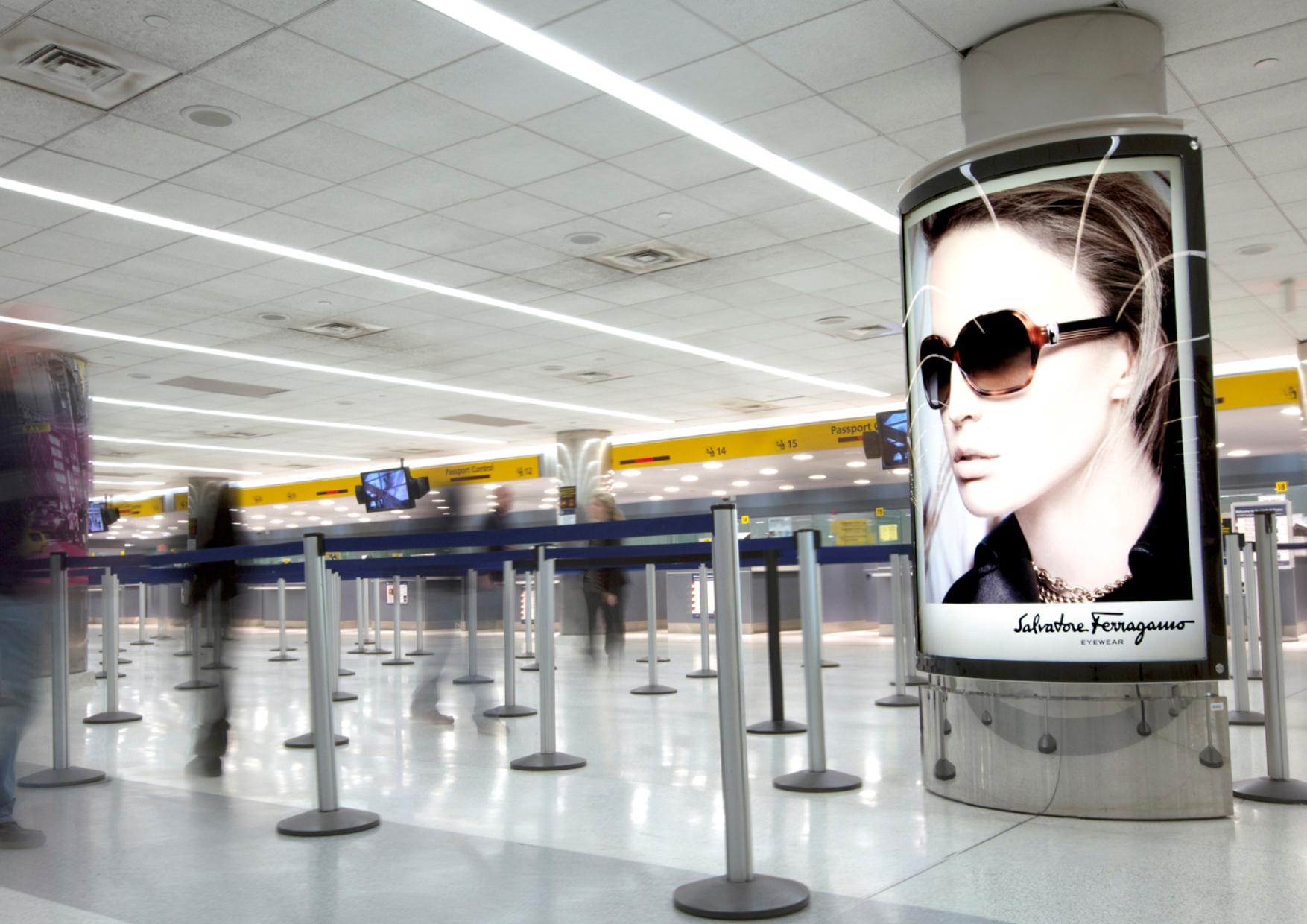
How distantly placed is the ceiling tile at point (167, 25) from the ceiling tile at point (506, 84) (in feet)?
3.07

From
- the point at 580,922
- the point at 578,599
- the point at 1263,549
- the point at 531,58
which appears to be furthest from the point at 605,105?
the point at 578,599

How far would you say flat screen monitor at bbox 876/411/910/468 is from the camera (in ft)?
50.1

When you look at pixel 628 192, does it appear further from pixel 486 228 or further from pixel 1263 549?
pixel 1263 549

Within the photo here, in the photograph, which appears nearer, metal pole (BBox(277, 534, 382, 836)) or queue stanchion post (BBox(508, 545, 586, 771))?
metal pole (BBox(277, 534, 382, 836))

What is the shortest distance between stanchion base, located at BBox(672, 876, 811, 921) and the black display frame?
1.71m

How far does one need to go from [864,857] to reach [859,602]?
15.9 m

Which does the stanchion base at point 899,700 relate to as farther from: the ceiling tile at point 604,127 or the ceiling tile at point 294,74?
the ceiling tile at point 294,74

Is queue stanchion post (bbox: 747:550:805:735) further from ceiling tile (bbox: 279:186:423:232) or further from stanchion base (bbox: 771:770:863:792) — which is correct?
ceiling tile (bbox: 279:186:423:232)

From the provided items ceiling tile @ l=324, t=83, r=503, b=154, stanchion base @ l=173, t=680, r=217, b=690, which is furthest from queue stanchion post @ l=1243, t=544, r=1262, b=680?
stanchion base @ l=173, t=680, r=217, b=690

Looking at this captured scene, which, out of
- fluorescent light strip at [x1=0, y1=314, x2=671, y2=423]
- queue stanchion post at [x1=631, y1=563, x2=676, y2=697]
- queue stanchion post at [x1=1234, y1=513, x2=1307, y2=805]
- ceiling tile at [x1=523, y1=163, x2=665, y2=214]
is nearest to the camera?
queue stanchion post at [x1=1234, y1=513, x2=1307, y2=805]

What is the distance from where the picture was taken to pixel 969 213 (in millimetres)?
4664

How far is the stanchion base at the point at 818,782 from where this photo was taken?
463cm

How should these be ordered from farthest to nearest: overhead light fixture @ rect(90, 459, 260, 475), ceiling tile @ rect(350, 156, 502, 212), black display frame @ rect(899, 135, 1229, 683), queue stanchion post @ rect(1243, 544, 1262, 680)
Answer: overhead light fixture @ rect(90, 459, 260, 475) → queue stanchion post @ rect(1243, 544, 1262, 680) → ceiling tile @ rect(350, 156, 502, 212) → black display frame @ rect(899, 135, 1229, 683)

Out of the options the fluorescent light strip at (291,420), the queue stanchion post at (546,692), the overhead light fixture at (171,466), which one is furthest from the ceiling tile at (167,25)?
the overhead light fixture at (171,466)
